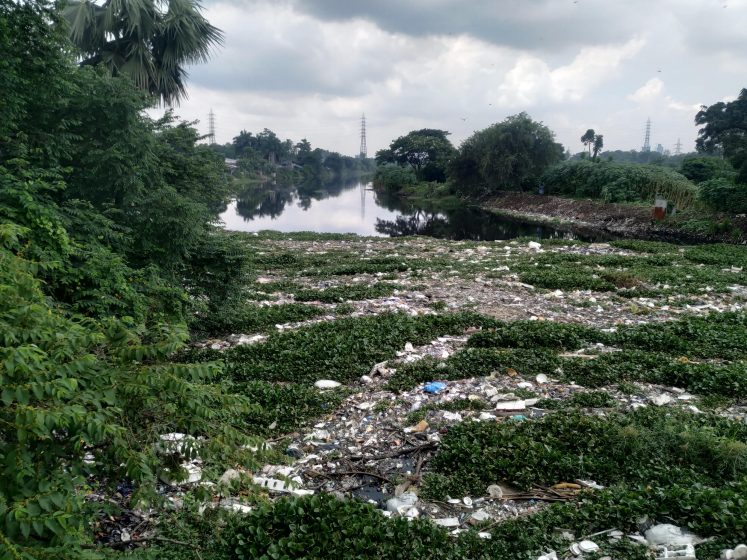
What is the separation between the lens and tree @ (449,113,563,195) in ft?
135

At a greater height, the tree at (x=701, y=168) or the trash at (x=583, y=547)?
the tree at (x=701, y=168)

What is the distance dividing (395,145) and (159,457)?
78620 mm

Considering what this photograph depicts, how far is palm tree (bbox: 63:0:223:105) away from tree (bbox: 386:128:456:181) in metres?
52.9

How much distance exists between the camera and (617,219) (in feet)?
94.3

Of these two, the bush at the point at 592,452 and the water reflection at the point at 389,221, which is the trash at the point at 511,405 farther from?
the water reflection at the point at 389,221

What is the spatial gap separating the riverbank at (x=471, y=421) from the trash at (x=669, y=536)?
6 cm

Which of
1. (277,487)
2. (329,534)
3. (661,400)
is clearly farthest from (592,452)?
(277,487)

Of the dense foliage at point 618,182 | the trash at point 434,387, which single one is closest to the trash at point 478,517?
the trash at point 434,387

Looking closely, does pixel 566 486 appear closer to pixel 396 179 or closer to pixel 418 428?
pixel 418 428

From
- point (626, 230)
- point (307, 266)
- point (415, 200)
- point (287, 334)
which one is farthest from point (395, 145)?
point (287, 334)

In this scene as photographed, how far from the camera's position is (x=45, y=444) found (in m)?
2.02

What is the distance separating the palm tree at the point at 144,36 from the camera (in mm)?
11758

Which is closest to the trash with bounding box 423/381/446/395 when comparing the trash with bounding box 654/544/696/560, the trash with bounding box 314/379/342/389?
the trash with bounding box 314/379/342/389

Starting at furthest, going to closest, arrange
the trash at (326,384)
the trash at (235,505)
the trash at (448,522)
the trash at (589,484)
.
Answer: the trash at (326,384), the trash at (589,484), the trash at (235,505), the trash at (448,522)
